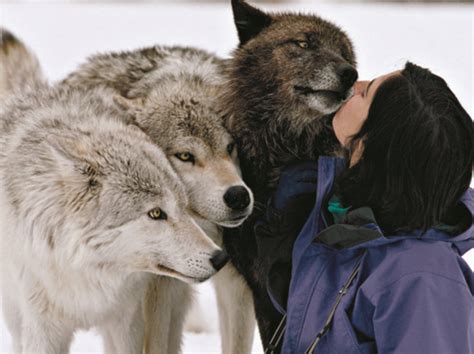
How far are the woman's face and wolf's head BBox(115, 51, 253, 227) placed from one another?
558 mm

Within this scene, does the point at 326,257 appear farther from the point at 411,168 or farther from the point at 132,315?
the point at 132,315

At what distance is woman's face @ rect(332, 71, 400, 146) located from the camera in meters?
2.48

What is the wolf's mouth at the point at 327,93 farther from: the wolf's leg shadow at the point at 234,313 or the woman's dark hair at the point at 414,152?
Result: the wolf's leg shadow at the point at 234,313

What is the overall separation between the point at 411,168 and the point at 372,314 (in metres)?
0.51

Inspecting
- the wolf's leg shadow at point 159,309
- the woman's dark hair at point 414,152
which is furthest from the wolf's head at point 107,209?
the woman's dark hair at point 414,152

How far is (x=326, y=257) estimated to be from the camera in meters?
2.62

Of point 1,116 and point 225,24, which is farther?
point 225,24

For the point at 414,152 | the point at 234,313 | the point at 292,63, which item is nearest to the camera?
the point at 414,152

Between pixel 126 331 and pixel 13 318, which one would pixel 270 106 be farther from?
pixel 13 318

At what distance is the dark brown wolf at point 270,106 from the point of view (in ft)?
10.2

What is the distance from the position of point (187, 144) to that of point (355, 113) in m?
0.93

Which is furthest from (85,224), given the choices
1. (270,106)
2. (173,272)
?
(270,106)

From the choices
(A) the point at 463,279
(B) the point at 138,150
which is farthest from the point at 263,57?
(A) the point at 463,279

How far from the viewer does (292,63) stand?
10.2 feet
